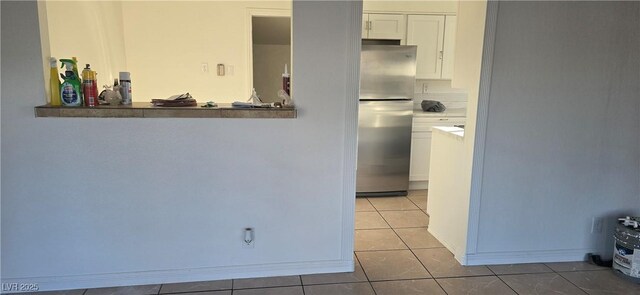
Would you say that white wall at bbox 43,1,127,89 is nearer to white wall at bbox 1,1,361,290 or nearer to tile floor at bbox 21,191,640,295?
white wall at bbox 1,1,361,290

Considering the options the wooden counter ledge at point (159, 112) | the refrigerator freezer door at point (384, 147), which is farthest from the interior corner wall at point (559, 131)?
the refrigerator freezer door at point (384, 147)

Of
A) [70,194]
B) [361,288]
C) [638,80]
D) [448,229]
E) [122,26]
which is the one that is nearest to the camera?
[70,194]

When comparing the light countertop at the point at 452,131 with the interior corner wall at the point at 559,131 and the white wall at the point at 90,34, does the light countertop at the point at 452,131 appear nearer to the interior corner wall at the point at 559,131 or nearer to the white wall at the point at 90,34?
the interior corner wall at the point at 559,131

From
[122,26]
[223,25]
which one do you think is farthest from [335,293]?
[122,26]

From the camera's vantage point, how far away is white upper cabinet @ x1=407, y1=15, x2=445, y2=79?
13.7ft

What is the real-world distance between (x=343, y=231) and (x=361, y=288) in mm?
329

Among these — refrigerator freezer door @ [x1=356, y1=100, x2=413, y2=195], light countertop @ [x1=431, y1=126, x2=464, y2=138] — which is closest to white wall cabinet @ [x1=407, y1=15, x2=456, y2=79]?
refrigerator freezer door @ [x1=356, y1=100, x2=413, y2=195]

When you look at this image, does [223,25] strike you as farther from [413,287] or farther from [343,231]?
[413,287]

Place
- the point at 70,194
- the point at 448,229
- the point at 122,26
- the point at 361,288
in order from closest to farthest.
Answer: the point at 70,194 → the point at 361,288 → the point at 448,229 → the point at 122,26

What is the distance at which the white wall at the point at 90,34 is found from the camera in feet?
8.29

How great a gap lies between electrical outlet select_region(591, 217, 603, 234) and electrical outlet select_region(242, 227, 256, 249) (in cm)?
215

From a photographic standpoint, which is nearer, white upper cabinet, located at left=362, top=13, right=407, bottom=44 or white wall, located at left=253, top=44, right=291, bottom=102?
white upper cabinet, located at left=362, top=13, right=407, bottom=44

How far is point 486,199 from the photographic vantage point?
8.27 feet

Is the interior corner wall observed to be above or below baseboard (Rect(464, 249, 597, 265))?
above
